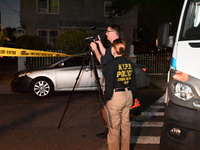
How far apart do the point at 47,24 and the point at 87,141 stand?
19.5m

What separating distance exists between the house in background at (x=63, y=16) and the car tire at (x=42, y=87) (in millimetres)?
14120

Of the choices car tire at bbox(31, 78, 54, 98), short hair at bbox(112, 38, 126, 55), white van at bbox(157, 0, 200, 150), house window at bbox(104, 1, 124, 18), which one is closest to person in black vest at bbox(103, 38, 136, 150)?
short hair at bbox(112, 38, 126, 55)

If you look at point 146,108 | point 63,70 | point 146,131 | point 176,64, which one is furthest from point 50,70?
point 176,64

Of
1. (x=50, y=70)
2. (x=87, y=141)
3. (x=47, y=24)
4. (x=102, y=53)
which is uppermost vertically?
(x=47, y=24)

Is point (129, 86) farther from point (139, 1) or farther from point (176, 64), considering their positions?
point (139, 1)

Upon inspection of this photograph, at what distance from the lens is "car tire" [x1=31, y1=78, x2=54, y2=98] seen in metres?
9.09

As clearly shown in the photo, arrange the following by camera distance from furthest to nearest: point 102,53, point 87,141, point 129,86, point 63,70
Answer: point 63,70, point 87,141, point 102,53, point 129,86

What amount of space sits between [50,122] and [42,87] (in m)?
2.97

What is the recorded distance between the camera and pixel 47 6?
23.1 meters

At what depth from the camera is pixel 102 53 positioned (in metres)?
4.79

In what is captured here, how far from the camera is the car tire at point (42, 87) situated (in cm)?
909

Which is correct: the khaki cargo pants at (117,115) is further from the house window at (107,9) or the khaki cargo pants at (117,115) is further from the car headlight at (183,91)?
the house window at (107,9)

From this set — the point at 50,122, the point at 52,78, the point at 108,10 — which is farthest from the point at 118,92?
the point at 108,10

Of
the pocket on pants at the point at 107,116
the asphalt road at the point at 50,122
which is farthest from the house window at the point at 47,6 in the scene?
the pocket on pants at the point at 107,116
